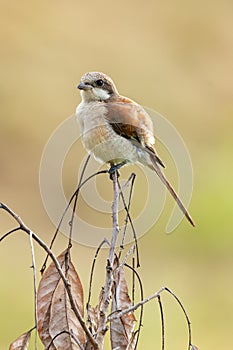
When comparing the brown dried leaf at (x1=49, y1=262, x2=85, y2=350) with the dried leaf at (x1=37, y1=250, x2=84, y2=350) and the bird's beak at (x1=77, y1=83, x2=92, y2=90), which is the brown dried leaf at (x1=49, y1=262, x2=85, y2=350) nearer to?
the dried leaf at (x1=37, y1=250, x2=84, y2=350)

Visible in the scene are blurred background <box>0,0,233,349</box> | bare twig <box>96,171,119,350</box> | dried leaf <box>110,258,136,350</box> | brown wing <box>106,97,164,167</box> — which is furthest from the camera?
blurred background <box>0,0,233,349</box>

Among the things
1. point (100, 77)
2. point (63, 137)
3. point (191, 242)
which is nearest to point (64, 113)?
point (191, 242)

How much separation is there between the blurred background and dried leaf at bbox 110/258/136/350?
278 centimetres

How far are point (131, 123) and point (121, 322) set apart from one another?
2.16 feet

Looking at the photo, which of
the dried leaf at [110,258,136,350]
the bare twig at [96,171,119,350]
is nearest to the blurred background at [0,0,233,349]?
the dried leaf at [110,258,136,350]

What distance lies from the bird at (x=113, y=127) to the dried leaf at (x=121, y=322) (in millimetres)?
559

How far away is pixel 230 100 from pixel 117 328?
6165mm

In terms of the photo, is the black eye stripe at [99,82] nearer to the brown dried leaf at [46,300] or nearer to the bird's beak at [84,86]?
the bird's beak at [84,86]

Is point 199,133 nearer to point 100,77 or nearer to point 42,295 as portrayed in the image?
point 100,77

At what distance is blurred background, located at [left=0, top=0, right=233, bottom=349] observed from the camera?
456cm

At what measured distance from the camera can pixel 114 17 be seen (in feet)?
25.0

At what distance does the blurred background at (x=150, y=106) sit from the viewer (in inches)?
179

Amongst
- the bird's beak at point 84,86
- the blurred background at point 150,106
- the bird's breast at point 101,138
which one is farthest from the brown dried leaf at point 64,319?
the blurred background at point 150,106

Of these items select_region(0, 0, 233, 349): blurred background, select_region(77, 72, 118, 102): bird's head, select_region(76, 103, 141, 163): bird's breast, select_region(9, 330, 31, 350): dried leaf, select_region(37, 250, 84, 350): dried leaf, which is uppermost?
select_region(0, 0, 233, 349): blurred background
